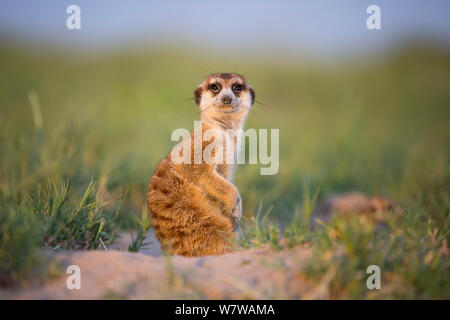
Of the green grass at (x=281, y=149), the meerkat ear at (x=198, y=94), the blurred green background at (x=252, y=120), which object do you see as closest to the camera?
the green grass at (x=281, y=149)

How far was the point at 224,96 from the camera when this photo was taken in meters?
3.02

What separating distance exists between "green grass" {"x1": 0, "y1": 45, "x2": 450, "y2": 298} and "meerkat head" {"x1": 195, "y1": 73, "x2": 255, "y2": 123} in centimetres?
32

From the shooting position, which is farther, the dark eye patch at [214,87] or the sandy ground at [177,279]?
the dark eye patch at [214,87]

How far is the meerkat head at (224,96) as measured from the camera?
9.96 feet

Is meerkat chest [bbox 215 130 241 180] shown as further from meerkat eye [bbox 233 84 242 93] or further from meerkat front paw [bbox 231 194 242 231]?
meerkat eye [bbox 233 84 242 93]

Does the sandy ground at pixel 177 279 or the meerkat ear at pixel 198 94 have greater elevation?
the meerkat ear at pixel 198 94

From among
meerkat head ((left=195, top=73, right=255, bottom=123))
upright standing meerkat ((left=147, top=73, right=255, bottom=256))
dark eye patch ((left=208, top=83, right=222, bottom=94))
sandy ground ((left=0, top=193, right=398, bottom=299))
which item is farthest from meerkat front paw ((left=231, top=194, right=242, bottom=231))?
dark eye patch ((left=208, top=83, right=222, bottom=94))

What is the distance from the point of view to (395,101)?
8.57m

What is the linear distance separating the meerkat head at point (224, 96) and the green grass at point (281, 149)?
32cm

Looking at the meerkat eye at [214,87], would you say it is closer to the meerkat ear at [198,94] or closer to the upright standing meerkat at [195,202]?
the meerkat ear at [198,94]

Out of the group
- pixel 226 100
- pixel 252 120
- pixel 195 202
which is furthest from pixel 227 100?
pixel 252 120

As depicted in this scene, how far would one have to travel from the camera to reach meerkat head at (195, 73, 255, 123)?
304cm

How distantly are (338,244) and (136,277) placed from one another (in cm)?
101

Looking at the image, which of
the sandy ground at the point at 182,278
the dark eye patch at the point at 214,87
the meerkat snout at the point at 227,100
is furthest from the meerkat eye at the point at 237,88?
the sandy ground at the point at 182,278
